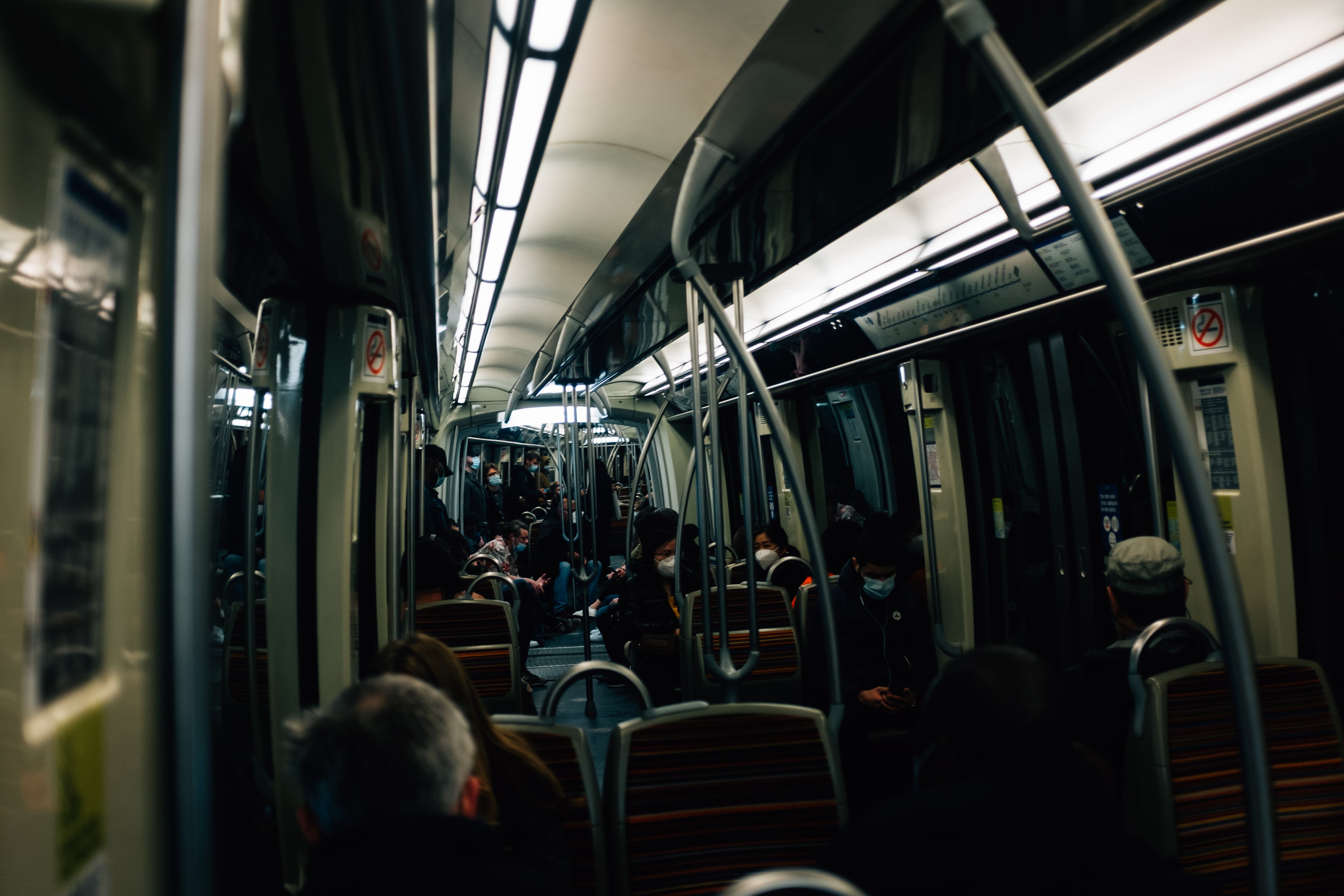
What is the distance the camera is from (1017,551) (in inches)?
210

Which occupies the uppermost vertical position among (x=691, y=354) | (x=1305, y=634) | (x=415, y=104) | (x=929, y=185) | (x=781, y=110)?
(x=929, y=185)

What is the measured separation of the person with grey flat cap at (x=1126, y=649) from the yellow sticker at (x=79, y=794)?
200 centimetres

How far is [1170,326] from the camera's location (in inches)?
134

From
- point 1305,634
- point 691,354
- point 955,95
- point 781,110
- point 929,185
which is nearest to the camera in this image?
point 955,95

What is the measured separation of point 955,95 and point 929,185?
1790 millimetres

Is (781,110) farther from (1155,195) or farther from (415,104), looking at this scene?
(1155,195)

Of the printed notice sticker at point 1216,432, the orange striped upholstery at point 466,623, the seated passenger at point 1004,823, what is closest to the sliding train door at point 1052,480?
the printed notice sticker at point 1216,432

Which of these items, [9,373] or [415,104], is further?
[415,104]

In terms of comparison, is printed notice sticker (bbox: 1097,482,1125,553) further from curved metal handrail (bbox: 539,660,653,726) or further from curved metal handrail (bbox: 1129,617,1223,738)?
curved metal handrail (bbox: 539,660,653,726)

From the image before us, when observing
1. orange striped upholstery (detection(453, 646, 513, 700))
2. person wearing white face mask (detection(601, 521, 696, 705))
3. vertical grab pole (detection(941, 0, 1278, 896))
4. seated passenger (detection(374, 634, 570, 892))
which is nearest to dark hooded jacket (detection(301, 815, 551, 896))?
seated passenger (detection(374, 634, 570, 892))

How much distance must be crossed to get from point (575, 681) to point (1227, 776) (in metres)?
1.68

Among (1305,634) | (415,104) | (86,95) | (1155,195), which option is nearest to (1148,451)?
(1155,195)

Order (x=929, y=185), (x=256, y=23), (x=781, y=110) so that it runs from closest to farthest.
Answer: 1. (x=256, y=23)
2. (x=781, y=110)
3. (x=929, y=185)

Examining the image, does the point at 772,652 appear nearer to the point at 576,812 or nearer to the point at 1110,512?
the point at 1110,512
